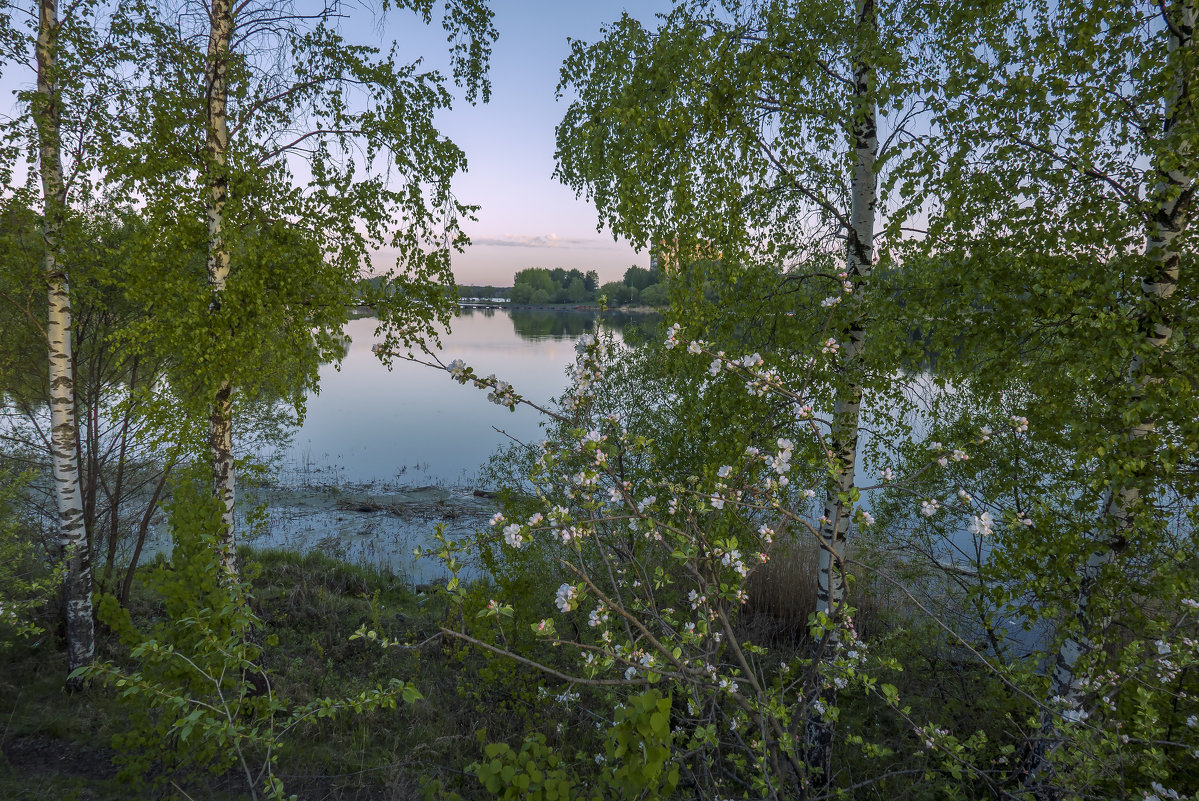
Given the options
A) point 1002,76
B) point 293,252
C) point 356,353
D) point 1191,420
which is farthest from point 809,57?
point 356,353

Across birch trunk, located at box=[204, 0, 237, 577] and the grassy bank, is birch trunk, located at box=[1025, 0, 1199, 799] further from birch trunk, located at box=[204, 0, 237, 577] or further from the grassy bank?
birch trunk, located at box=[204, 0, 237, 577]

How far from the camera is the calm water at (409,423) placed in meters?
18.9

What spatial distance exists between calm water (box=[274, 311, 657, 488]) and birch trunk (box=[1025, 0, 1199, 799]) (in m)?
4.91

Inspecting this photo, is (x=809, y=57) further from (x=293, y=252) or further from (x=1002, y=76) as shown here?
(x=293, y=252)

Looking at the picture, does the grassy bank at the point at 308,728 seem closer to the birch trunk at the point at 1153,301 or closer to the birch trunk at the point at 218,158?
the birch trunk at the point at 218,158

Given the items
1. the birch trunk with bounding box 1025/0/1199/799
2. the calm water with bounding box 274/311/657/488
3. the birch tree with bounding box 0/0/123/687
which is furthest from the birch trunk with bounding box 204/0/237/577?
the birch trunk with bounding box 1025/0/1199/799

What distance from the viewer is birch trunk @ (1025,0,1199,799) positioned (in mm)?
3307

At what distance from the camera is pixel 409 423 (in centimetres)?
2588

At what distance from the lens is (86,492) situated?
820cm

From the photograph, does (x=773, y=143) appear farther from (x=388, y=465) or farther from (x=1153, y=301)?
(x=388, y=465)

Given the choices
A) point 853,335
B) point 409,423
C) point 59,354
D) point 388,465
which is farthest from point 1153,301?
point 409,423

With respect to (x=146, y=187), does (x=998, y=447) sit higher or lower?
lower

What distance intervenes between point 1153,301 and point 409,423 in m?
25.7

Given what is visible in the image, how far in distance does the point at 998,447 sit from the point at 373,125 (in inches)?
325
